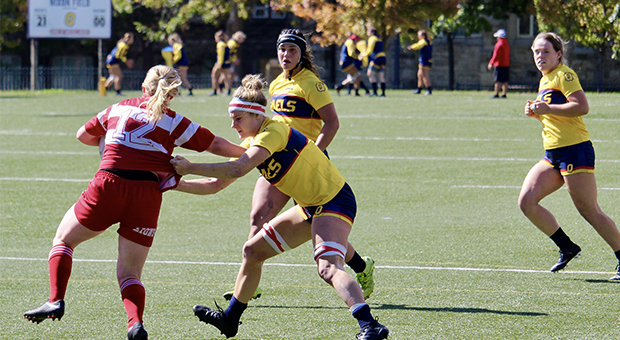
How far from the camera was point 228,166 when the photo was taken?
4773mm

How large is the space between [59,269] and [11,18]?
4072cm

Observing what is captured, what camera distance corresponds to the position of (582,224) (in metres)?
8.95

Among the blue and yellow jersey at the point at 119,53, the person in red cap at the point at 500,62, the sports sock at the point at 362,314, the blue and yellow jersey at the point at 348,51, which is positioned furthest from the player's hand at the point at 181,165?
the blue and yellow jersey at the point at 119,53

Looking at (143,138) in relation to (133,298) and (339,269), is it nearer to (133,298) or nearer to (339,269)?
(133,298)

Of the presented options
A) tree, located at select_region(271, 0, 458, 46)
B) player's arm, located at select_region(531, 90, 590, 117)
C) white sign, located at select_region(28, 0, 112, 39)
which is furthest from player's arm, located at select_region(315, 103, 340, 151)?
white sign, located at select_region(28, 0, 112, 39)

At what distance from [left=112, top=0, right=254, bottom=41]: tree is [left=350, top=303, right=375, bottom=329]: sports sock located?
35.9 m

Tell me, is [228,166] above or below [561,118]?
below

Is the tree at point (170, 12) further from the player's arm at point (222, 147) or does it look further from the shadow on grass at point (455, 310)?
the player's arm at point (222, 147)

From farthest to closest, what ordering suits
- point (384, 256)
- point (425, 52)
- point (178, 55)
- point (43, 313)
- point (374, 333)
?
point (178, 55)
point (425, 52)
point (384, 256)
point (43, 313)
point (374, 333)

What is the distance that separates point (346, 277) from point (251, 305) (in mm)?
1456

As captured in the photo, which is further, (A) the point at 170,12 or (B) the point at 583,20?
(A) the point at 170,12

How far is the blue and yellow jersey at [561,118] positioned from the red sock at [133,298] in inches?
144

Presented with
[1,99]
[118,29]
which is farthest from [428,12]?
[118,29]

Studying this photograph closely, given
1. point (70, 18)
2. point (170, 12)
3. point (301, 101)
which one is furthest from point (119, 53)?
point (301, 101)
